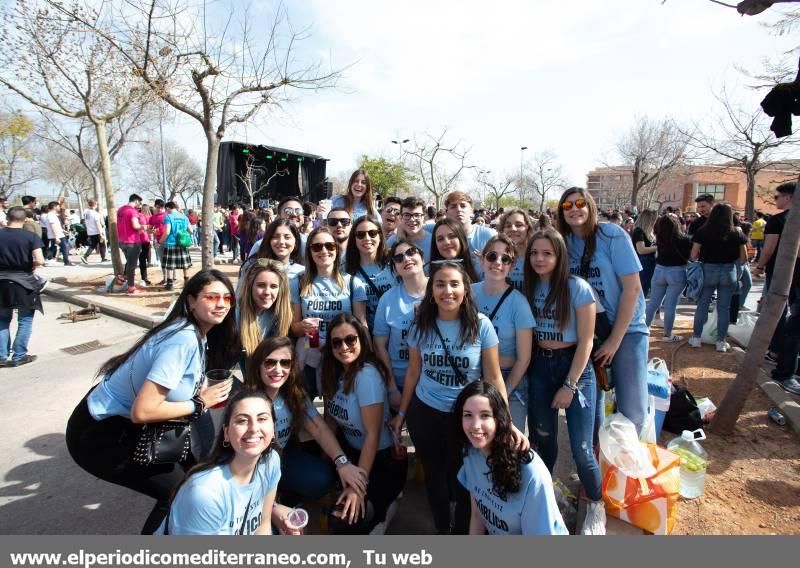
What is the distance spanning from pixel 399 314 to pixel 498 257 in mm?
746

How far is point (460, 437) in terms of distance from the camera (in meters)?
2.25

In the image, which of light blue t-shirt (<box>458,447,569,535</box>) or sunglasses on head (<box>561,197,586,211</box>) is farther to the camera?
sunglasses on head (<box>561,197,586,211</box>)

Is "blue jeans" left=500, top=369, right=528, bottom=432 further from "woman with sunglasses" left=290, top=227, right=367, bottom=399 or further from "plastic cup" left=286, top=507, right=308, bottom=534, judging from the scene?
"plastic cup" left=286, top=507, right=308, bottom=534

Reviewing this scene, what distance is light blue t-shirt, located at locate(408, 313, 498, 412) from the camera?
2.42 metres

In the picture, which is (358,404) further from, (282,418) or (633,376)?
(633,376)

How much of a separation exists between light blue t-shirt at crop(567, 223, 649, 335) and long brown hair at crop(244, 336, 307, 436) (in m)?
1.99

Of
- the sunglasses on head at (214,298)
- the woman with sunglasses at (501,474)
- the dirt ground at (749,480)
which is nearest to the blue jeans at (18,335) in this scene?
the sunglasses on head at (214,298)

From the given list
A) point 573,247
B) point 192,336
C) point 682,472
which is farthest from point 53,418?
point 682,472

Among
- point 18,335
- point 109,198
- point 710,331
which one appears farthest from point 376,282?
point 109,198

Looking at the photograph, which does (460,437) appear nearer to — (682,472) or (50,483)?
(682,472)

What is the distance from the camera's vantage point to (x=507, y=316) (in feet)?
8.46

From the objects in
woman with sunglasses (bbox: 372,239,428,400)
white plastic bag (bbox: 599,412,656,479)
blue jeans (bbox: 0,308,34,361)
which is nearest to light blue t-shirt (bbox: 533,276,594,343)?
white plastic bag (bbox: 599,412,656,479)

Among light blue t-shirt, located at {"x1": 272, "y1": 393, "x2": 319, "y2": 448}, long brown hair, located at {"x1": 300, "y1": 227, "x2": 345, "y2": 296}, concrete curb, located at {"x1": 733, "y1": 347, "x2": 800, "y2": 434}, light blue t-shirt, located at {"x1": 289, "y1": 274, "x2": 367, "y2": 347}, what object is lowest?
concrete curb, located at {"x1": 733, "y1": 347, "x2": 800, "y2": 434}

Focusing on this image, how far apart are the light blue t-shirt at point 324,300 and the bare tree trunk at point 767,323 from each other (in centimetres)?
317
